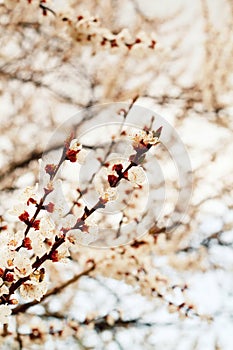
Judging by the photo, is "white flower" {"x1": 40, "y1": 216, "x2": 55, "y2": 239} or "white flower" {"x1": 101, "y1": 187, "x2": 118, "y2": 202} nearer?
"white flower" {"x1": 101, "y1": 187, "x2": 118, "y2": 202}

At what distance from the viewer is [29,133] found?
2312mm

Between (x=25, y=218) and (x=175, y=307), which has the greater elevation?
(x=175, y=307)

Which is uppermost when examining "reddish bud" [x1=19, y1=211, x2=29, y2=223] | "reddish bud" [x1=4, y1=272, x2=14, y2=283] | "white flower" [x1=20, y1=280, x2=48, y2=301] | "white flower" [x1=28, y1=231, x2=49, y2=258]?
"reddish bud" [x1=19, y1=211, x2=29, y2=223]

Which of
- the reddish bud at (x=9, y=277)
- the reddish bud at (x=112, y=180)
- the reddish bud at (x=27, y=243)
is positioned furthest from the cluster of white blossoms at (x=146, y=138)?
the reddish bud at (x=9, y=277)

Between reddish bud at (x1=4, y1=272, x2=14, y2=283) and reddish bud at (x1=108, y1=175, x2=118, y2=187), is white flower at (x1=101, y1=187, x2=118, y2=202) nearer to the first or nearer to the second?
reddish bud at (x1=108, y1=175, x2=118, y2=187)

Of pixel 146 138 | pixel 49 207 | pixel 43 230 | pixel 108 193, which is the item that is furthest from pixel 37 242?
pixel 146 138

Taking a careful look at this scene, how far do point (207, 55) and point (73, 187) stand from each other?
0.94 m

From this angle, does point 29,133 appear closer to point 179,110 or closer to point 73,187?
point 73,187

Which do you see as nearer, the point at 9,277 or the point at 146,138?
the point at 146,138

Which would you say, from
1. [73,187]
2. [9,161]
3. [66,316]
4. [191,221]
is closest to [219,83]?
[191,221]

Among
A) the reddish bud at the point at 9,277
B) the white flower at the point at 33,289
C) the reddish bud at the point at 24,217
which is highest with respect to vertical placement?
the reddish bud at the point at 24,217

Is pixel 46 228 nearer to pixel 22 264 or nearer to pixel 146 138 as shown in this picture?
pixel 22 264

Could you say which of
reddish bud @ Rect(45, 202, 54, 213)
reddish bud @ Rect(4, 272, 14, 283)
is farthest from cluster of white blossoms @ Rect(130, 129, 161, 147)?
reddish bud @ Rect(4, 272, 14, 283)

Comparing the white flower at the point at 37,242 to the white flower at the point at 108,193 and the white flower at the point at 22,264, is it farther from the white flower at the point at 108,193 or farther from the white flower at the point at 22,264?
the white flower at the point at 108,193
